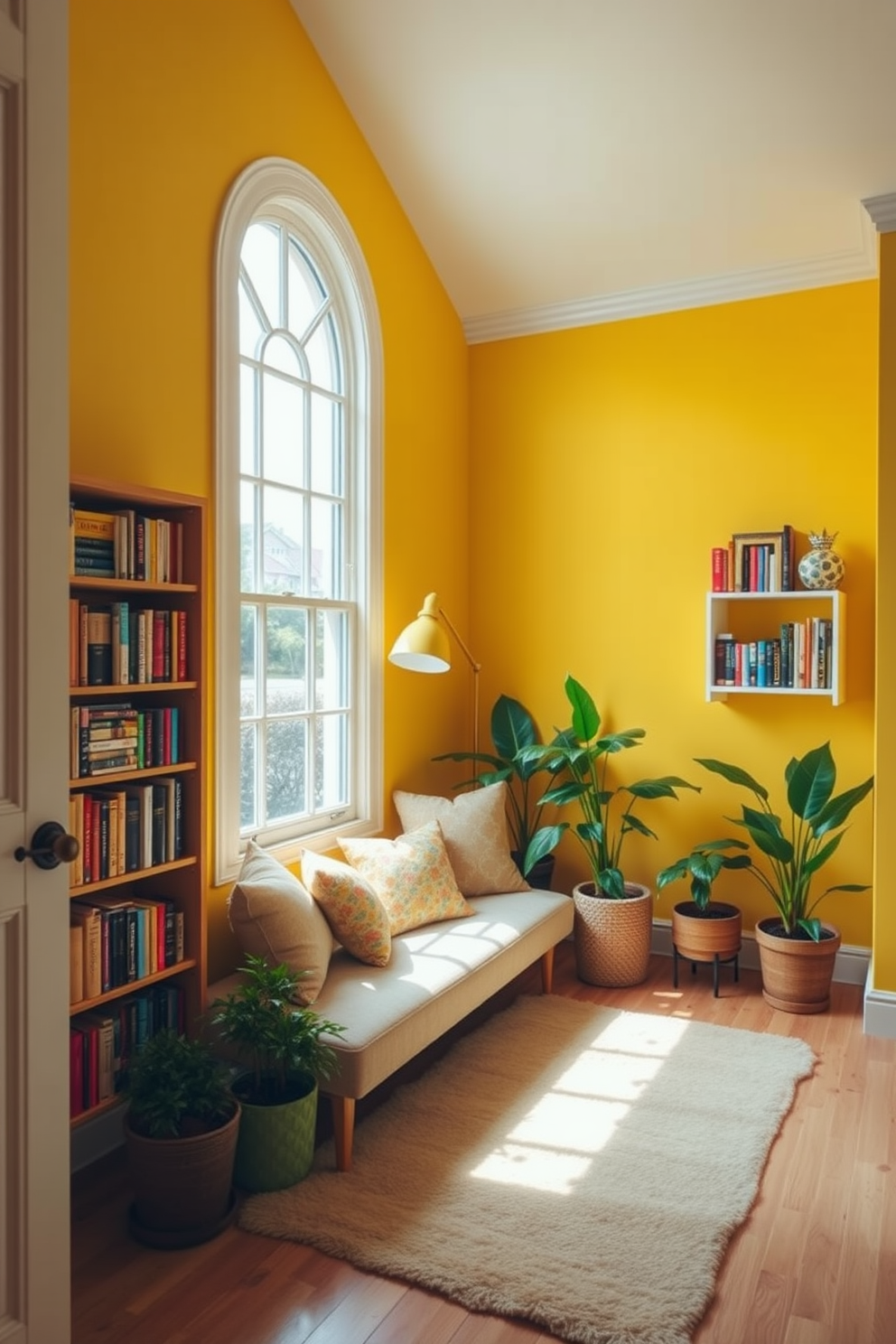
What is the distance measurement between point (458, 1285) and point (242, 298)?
292 centimetres

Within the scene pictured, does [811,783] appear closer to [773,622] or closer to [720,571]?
[773,622]

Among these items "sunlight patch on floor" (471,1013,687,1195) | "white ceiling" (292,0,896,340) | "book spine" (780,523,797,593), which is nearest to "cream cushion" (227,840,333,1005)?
"sunlight patch on floor" (471,1013,687,1195)

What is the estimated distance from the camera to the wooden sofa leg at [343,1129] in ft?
8.63

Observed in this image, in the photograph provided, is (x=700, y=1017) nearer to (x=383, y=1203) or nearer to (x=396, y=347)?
(x=383, y=1203)

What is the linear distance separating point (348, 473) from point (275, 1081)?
2.28m

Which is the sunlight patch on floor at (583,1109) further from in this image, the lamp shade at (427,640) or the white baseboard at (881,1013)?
the lamp shade at (427,640)

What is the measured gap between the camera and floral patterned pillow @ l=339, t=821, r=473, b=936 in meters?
3.55

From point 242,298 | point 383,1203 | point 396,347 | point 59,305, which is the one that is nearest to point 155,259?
point 242,298

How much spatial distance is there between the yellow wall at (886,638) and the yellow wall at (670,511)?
0.47m

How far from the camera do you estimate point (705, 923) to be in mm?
4004

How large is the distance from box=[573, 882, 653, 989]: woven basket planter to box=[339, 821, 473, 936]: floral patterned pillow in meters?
0.59

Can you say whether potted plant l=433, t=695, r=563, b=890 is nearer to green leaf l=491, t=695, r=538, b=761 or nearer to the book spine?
green leaf l=491, t=695, r=538, b=761

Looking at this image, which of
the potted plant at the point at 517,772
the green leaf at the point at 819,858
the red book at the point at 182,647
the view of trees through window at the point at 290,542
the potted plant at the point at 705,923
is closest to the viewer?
the red book at the point at 182,647

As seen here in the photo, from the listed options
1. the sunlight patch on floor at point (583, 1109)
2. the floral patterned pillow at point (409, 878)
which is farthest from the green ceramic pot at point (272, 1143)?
the floral patterned pillow at point (409, 878)
